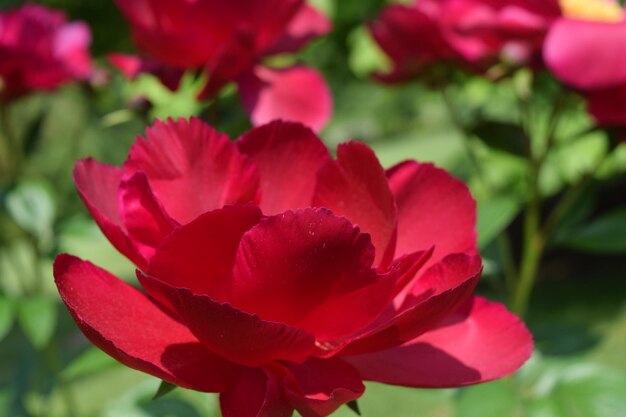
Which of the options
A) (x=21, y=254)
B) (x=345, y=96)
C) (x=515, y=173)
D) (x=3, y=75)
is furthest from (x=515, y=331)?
(x=345, y=96)

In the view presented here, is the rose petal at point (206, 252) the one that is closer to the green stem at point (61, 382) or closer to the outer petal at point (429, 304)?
the outer petal at point (429, 304)

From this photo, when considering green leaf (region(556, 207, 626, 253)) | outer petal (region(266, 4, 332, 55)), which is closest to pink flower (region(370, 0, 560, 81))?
outer petal (region(266, 4, 332, 55))

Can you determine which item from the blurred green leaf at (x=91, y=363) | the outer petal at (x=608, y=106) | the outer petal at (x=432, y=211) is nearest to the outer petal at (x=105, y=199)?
the outer petal at (x=432, y=211)

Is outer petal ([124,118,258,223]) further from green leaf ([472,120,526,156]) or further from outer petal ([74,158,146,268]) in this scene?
green leaf ([472,120,526,156])

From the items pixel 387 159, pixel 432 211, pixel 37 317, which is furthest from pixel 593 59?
pixel 387 159

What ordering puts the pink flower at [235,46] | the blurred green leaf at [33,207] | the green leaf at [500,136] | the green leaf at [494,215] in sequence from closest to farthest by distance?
the pink flower at [235,46] → the green leaf at [494,215] → the green leaf at [500,136] → the blurred green leaf at [33,207]

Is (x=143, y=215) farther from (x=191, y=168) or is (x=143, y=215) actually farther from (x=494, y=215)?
(x=494, y=215)
